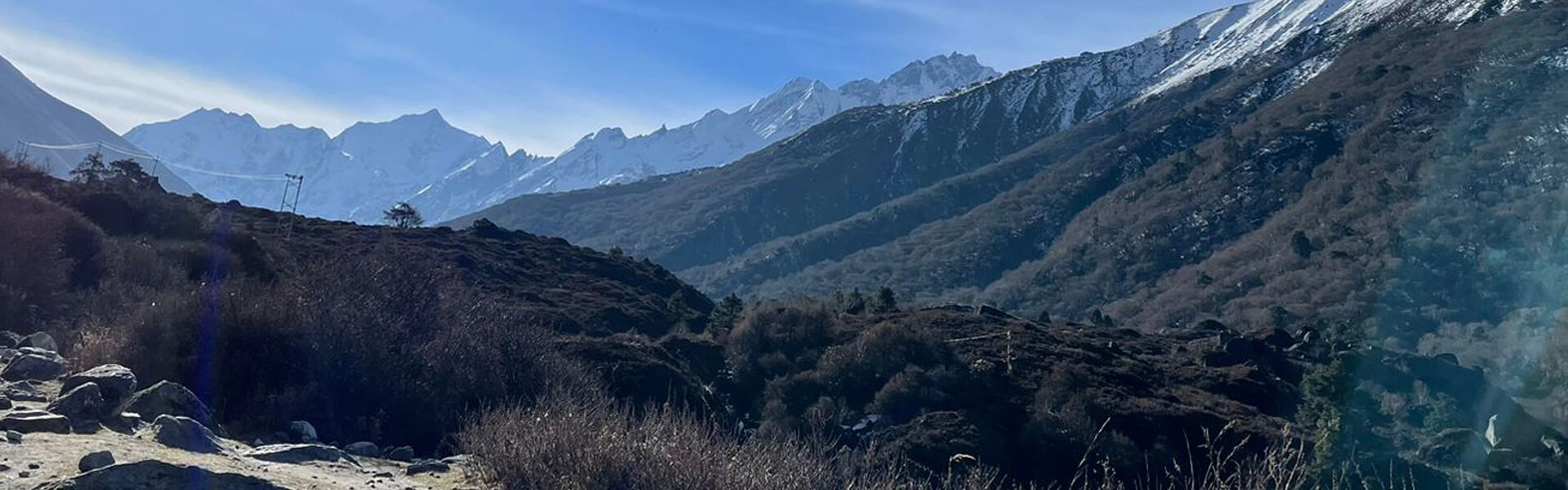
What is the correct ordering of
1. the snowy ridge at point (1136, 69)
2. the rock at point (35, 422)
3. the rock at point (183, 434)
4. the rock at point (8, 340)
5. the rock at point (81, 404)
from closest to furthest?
the rock at point (35, 422) < the rock at point (183, 434) < the rock at point (81, 404) < the rock at point (8, 340) < the snowy ridge at point (1136, 69)


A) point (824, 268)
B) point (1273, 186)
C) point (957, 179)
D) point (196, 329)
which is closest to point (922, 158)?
point (957, 179)

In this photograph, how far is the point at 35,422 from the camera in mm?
6223

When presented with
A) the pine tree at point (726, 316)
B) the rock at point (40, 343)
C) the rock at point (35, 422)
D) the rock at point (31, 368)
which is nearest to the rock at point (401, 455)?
the rock at point (35, 422)

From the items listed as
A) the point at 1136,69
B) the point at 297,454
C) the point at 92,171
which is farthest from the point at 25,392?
the point at 1136,69

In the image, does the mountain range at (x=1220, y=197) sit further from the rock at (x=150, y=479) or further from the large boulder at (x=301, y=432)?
the rock at (x=150, y=479)

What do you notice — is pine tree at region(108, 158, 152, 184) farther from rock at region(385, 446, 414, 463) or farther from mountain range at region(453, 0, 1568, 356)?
mountain range at region(453, 0, 1568, 356)

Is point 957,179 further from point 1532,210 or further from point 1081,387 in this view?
point 1081,387

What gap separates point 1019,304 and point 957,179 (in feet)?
150

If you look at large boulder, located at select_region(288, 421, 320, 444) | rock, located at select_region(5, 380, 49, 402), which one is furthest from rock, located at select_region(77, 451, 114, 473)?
large boulder, located at select_region(288, 421, 320, 444)

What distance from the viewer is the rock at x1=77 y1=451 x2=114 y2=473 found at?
5.21m

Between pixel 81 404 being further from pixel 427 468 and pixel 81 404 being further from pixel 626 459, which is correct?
pixel 626 459

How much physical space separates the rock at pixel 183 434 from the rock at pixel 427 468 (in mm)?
1081

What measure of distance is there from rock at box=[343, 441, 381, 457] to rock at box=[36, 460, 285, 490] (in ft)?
8.06

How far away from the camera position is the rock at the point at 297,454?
264 inches
